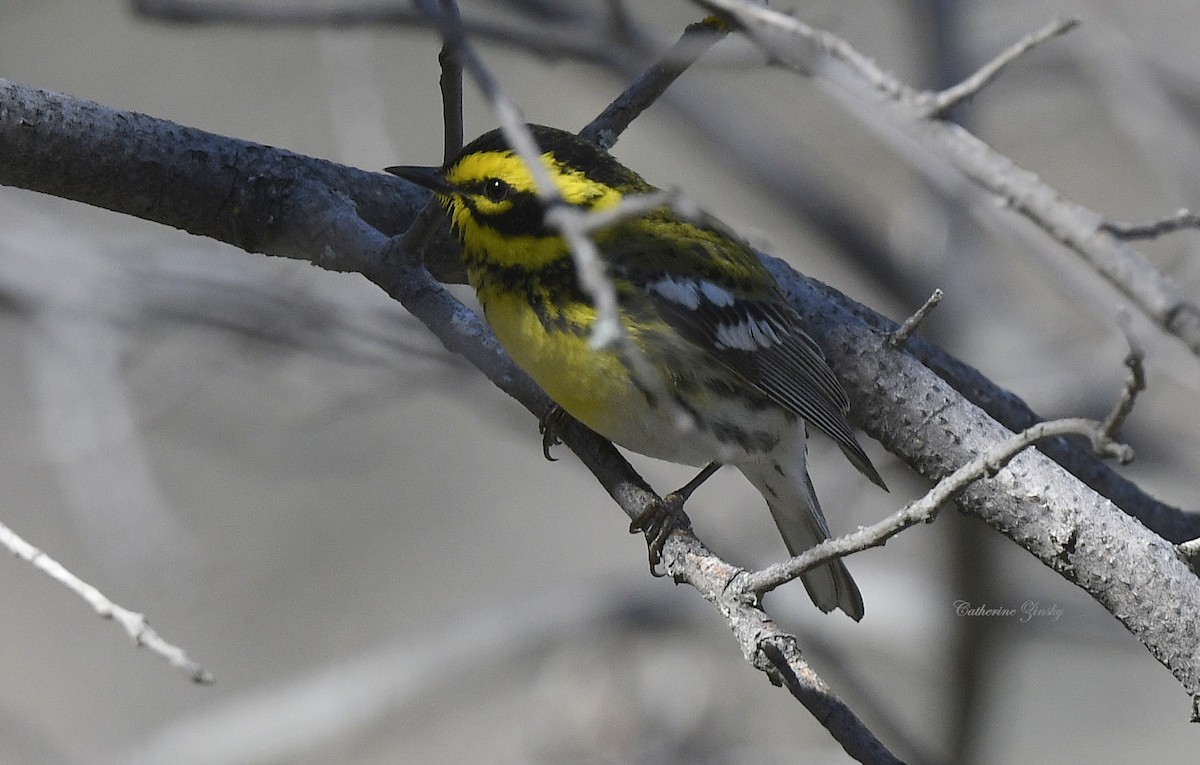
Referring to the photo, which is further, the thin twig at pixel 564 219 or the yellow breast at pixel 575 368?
the yellow breast at pixel 575 368

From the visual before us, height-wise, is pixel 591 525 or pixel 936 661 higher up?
pixel 591 525

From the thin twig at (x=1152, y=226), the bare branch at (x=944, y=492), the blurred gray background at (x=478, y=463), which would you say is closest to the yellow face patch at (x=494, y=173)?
the blurred gray background at (x=478, y=463)

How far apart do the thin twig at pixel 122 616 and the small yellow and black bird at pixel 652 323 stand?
1212 mm

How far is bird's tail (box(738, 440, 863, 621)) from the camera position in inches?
132

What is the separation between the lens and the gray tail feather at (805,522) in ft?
11.0

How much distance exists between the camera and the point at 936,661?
481cm

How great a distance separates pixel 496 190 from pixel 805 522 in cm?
132

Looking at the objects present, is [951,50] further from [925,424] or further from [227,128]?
[227,128]

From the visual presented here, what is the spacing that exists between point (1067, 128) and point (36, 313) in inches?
200

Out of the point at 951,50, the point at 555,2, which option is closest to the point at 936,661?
the point at 951,50

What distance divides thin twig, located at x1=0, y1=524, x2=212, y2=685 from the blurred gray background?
5.66 ft

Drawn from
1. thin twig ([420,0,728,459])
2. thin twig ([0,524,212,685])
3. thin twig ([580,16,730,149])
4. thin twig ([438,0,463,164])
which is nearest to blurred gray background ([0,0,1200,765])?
thin twig ([580,16,730,149])
